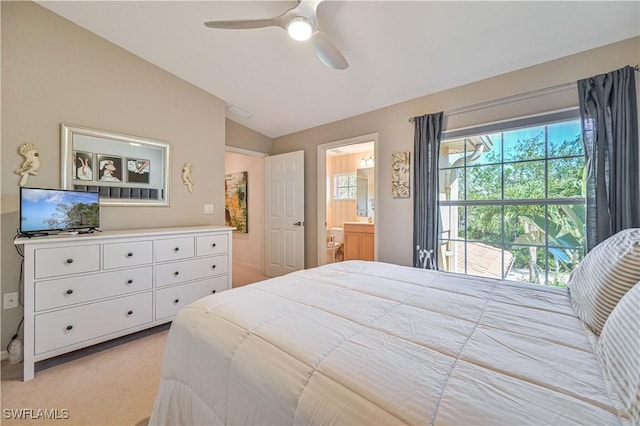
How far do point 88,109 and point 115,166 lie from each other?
55cm

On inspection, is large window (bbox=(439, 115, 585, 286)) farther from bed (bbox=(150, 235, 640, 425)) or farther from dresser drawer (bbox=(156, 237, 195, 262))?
dresser drawer (bbox=(156, 237, 195, 262))

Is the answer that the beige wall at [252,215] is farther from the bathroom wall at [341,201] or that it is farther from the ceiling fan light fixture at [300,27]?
the ceiling fan light fixture at [300,27]

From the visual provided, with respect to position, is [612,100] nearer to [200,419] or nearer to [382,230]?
[382,230]

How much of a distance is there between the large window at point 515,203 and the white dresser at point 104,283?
2680mm

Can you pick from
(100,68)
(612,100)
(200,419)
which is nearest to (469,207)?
(612,100)

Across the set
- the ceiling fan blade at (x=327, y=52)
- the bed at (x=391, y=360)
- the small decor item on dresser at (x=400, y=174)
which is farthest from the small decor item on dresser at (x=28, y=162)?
the small decor item on dresser at (x=400, y=174)

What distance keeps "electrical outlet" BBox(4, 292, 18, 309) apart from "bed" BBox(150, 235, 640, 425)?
1929mm

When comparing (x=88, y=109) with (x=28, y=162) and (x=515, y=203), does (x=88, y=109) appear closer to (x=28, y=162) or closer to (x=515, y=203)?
(x=28, y=162)

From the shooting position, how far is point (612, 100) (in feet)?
6.44

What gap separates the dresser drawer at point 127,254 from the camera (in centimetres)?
220

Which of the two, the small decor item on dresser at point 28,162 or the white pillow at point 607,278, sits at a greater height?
the small decor item on dresser at point 28,162

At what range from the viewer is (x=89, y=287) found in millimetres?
2111

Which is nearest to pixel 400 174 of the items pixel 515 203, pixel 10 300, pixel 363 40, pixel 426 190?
pixel 426 190

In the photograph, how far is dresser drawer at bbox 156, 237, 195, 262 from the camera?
2502mm
